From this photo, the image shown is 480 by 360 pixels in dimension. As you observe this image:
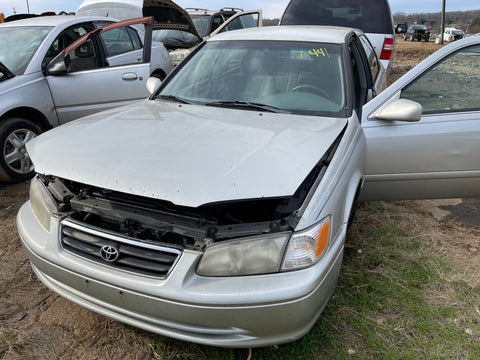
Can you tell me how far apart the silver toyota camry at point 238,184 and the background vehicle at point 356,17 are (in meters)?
4.11

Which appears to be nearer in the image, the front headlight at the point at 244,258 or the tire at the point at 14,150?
the front headlight at the point at 244,258

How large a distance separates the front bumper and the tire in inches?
95.3

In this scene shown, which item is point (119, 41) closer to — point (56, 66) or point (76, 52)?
point (76, 52)

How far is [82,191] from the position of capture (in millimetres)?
2119

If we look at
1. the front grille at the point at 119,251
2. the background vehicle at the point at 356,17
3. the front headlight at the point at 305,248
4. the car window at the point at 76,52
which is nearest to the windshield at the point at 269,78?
the front headlight at the point at 305,248

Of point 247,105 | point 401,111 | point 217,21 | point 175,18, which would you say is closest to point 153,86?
point 247,105

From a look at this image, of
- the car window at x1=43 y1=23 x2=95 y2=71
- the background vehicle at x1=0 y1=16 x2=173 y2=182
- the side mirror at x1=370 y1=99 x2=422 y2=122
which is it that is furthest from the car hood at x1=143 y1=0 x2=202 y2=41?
the side mirror at x1=370 y1=99 x2=422 y2=122

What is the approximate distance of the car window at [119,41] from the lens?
5094 mm

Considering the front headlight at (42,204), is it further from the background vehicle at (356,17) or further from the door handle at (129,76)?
the background vehicle at (356,17)

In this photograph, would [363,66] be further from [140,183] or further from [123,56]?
[123,56]

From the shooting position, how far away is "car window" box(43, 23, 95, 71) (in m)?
4.54

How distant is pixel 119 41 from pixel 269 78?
327 centimetres

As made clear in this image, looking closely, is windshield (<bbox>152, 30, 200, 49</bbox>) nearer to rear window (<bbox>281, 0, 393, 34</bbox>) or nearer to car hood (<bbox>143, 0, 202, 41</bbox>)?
rear window (<bbox>281, 0, 393, 34</bbox>)

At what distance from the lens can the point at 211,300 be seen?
164 centimetres
